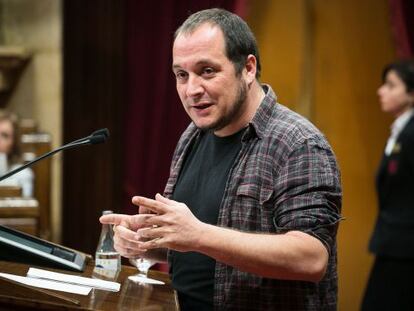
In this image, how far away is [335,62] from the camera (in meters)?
4.41

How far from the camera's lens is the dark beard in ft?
5.88

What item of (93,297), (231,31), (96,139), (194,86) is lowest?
(93,297)

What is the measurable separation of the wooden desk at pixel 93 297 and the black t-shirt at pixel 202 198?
A: 0.05 metres

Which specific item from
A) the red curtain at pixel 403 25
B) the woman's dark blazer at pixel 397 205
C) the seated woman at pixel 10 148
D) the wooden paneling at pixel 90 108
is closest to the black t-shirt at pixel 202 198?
the woman's dark blazer at pixel 397 205

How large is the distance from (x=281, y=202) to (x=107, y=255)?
45 cm

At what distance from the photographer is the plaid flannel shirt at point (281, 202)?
1.62m

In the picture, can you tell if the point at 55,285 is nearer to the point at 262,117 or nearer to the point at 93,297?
the point at 93,297

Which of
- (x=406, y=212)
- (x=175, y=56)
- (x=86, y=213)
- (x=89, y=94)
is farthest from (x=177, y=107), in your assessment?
(x=175, y=56)

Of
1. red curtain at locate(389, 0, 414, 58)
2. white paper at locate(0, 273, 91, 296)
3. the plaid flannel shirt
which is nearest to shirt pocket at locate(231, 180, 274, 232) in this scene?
the plaid flannel shirt

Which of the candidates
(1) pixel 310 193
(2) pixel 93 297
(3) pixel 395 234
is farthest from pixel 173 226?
(3) pixel 395 234

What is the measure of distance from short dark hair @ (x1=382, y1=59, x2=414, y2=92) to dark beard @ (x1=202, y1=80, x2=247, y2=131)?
7.67 ft

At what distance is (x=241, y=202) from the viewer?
1.72m

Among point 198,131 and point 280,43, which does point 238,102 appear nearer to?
point 198,131

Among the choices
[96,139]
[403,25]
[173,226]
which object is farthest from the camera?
[403,25]
